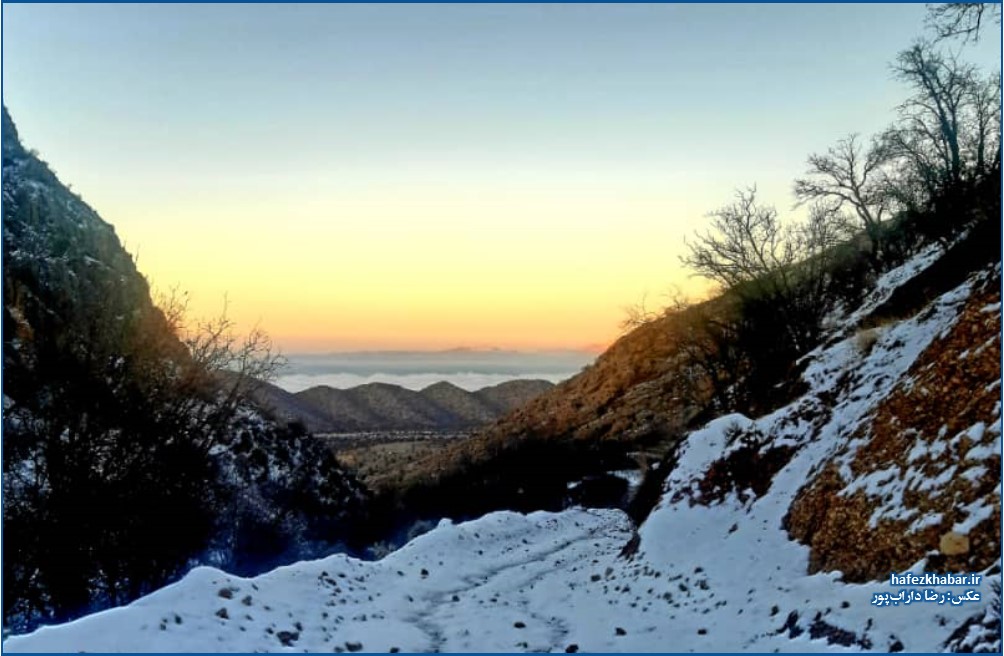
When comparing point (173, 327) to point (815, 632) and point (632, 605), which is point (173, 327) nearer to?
point (632, 605)

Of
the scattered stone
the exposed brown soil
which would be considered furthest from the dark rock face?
the scattered stone

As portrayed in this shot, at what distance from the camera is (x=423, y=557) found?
19.0m

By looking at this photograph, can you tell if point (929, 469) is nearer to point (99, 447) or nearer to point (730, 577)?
point (730, 577)

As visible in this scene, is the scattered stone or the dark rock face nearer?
the scattered stone

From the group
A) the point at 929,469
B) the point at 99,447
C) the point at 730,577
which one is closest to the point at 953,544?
the point at 929,469

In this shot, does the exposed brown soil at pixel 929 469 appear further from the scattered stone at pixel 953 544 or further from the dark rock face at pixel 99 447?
the dark rock face at pixel 99 447

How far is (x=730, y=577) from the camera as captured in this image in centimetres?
1237

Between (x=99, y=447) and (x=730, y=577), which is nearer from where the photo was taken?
(x=730, y=577)

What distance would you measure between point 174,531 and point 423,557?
285 inches

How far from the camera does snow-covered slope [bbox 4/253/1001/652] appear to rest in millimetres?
8578

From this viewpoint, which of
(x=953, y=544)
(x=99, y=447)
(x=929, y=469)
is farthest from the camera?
(x=99, y=447)

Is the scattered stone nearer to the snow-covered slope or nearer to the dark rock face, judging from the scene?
the snow-covered slope

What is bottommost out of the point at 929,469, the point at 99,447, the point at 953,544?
the point at 953,544

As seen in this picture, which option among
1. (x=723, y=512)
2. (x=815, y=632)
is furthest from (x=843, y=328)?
(x=815, y=632)
